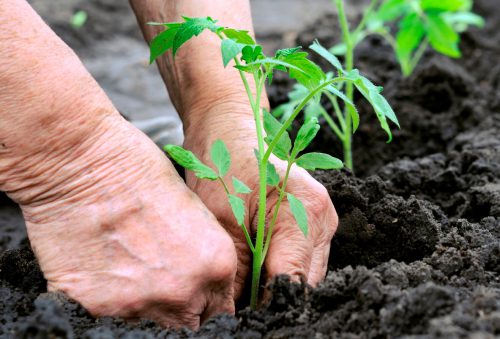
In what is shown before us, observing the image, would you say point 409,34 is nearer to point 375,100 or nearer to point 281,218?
point 281,218

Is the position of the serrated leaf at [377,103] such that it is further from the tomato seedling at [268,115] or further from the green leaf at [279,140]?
the green leaf at [279,140]

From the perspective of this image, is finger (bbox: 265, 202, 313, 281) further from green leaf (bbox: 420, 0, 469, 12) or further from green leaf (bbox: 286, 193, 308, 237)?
green leaf (bbox: 420, 0, 469, 12)

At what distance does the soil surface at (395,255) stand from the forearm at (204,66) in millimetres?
379

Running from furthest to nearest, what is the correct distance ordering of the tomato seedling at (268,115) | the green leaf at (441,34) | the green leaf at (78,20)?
1. the green leaf at (78,20)
2. the green leaf at (441,34)
3. the tomato seedling at (268,115)

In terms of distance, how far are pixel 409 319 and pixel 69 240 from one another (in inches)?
29.5

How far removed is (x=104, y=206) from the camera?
1.42 metres

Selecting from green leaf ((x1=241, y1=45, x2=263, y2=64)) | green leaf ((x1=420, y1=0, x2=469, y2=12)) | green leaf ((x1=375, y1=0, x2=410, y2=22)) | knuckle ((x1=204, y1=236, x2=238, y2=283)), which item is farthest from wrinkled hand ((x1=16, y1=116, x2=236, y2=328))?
green leaf ((x1=420, y1=0, x2=469, y2=12))

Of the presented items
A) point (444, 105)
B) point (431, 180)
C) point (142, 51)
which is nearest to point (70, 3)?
point (142, 51)

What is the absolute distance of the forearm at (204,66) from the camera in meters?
1.84

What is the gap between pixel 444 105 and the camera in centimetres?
287

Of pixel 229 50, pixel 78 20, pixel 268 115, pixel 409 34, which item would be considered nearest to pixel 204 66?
pixel 268 115

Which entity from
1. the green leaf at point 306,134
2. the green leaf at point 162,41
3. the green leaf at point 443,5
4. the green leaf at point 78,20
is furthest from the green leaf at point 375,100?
the green leaf at point 78,20

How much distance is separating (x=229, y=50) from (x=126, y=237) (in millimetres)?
496

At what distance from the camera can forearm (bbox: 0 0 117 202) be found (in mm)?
1404
